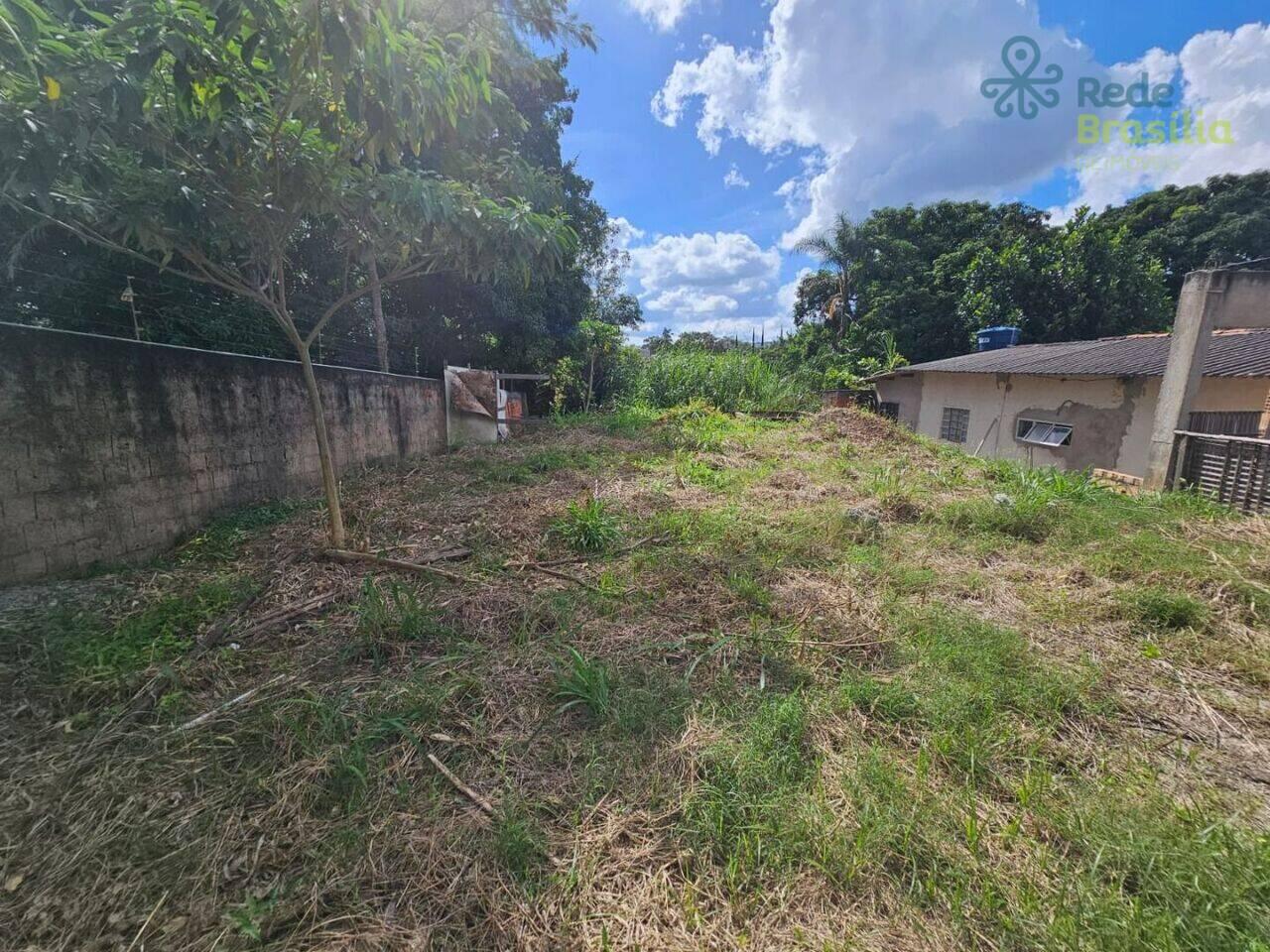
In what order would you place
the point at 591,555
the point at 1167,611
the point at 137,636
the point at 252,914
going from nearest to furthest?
the point at 252,914 → the point at 137,636 → the point at 1167,611 → the point at 591,555

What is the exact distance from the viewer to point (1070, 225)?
1588cm

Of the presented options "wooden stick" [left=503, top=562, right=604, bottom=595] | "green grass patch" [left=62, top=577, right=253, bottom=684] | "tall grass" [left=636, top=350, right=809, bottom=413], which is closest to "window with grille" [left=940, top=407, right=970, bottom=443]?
"tall grass" [left=636, top=350, right=809, bottom=413]

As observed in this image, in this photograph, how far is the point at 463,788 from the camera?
1.68 m

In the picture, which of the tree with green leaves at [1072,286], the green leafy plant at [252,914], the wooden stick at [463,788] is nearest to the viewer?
the green leafy plant at [252,914]

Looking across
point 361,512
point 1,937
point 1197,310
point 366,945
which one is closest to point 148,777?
point 1,937

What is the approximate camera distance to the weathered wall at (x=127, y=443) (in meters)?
2.73

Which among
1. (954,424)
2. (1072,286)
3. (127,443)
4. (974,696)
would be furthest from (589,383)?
(1072,286)

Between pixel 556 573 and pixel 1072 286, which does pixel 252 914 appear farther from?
pixel 1072 286

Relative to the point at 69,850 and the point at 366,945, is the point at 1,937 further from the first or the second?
the point at 366,945

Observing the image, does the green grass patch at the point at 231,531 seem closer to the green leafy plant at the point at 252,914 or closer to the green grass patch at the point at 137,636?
the green grass patch at the point at 137,636

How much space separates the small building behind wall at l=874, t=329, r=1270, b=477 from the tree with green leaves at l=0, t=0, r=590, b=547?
7912mm

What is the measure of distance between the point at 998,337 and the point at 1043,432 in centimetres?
645

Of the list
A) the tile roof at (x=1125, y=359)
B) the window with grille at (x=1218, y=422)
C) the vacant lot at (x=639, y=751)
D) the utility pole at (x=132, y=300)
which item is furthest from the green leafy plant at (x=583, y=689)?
the tile roof at (x=1125, y=359)

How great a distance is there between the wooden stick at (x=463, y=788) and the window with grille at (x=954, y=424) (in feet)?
42.3
